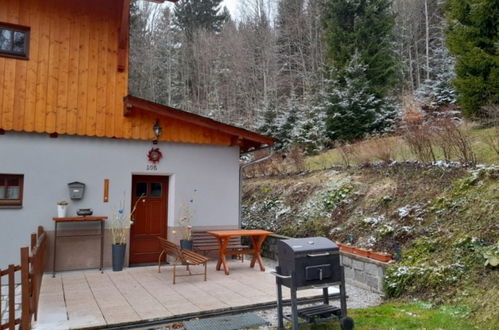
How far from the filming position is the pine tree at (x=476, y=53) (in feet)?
32.1

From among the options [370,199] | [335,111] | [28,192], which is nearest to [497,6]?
[335,111]

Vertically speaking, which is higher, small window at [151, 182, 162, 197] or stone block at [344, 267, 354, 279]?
small window at [151, 182, 162, 197]

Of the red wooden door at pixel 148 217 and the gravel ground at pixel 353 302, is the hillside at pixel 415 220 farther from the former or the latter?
the red wooden door at pixel 148 217

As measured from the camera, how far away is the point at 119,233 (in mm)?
6820

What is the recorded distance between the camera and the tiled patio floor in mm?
4312

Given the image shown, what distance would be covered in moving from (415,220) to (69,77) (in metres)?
6.75

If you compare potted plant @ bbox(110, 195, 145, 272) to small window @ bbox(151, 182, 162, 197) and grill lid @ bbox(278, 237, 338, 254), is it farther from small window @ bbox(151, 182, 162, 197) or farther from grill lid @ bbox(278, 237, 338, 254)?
grill lid @ bbox(278, 237, 338, 254)

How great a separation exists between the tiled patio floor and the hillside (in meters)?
1.60

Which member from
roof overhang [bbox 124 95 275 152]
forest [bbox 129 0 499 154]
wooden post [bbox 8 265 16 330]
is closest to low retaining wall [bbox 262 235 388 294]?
roof overhang [bbox 124 95 275 152]

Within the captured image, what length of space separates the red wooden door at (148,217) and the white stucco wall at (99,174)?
235 millimetres

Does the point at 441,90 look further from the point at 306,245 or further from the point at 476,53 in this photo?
the point at 306,245

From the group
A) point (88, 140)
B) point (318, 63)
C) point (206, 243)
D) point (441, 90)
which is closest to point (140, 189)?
point (88, 140)

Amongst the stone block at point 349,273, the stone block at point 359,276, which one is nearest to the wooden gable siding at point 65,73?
the stone block at point 349,273

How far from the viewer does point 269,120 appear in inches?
661
